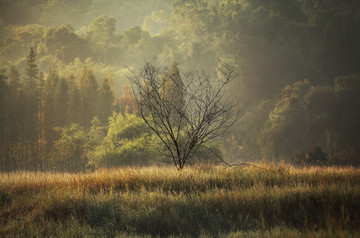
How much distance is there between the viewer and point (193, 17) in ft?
251

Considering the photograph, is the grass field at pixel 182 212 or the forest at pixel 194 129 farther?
the forest at pixel 194 129

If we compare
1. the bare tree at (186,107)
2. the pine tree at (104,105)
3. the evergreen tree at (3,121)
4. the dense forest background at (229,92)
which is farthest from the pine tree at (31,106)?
the bare tree at (186,107)

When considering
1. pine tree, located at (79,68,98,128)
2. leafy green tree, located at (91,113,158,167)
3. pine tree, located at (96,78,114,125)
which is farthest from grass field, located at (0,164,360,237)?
pine tree, located at (79,68,98,128)

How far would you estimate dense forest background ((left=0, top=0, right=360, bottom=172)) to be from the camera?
32.4 m

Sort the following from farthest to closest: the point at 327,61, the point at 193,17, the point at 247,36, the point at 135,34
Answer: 1. the point at 135,34
2. the point at 193,17
3. the point at 247,36
4. the point at 327,61

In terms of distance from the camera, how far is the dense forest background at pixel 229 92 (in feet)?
106

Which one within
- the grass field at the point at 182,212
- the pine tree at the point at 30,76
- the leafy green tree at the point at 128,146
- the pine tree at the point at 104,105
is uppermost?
the pine tree at the point at 30,76

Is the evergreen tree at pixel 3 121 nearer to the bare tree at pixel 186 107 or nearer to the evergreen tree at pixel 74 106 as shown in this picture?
the evergreen tree at pixel 74 106

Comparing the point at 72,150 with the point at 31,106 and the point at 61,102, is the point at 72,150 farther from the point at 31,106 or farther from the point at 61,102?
the point at 31,106

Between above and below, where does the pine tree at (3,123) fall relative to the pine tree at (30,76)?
below

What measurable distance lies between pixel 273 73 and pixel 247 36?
893 centimetres

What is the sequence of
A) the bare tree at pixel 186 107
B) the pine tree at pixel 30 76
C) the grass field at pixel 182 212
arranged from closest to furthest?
the grass field at pixel 182 212 → the bare tree at pixel 186 107 → the pine tree at pixel 30 76

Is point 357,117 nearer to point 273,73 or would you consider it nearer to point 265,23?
point 273,73

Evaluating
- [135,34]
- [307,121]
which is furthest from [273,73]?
[135,34]
